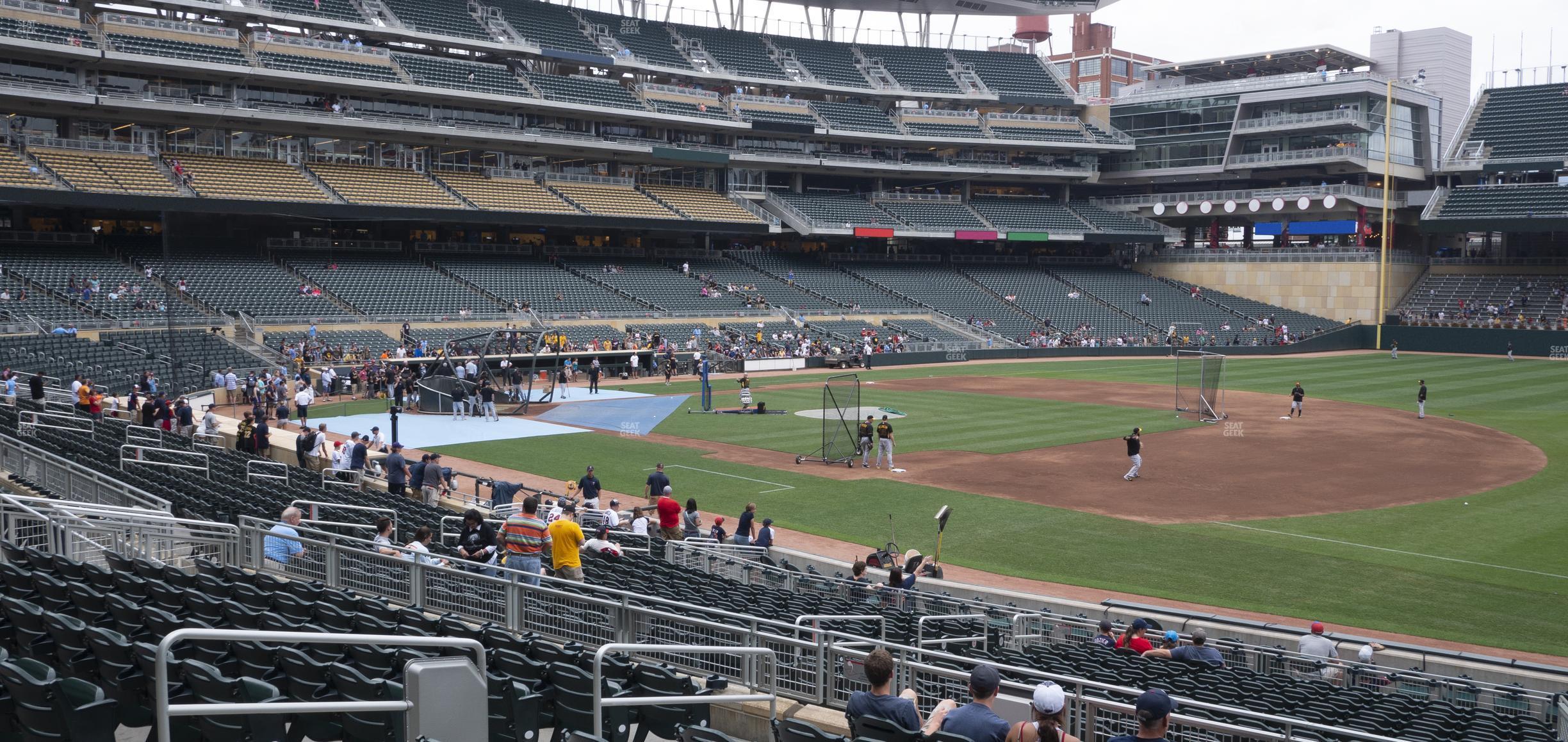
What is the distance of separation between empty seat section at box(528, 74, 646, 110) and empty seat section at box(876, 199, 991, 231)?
72.1 ft

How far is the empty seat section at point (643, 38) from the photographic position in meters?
74.8

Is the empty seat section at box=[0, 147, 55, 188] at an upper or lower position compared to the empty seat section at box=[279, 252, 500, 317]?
upper

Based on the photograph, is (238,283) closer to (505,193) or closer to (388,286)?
(388,286)

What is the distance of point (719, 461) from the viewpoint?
1247 inches

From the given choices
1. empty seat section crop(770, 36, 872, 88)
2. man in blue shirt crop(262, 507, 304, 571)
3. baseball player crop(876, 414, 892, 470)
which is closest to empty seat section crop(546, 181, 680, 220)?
empty seat section crop(770, 36, 872, 88)

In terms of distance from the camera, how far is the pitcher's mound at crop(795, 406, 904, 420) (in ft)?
132

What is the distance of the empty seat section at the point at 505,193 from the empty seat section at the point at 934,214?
26736mm

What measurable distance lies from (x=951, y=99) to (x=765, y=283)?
23.9 meters

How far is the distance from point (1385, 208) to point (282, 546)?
76.5 m

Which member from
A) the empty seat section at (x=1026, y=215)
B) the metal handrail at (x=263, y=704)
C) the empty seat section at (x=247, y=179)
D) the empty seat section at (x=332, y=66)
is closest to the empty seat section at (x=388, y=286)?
the empty seat section at (x=247, y=179)

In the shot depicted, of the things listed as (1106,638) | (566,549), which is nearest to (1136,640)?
(1106,638)

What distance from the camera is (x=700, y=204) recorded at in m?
76.4

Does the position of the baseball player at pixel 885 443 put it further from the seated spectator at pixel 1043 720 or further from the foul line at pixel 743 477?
the seated spectator at pixel 1043 720

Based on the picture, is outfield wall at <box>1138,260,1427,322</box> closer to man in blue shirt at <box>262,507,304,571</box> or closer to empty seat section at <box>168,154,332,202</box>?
empty seat section at <box>168,154,332,202</box>
